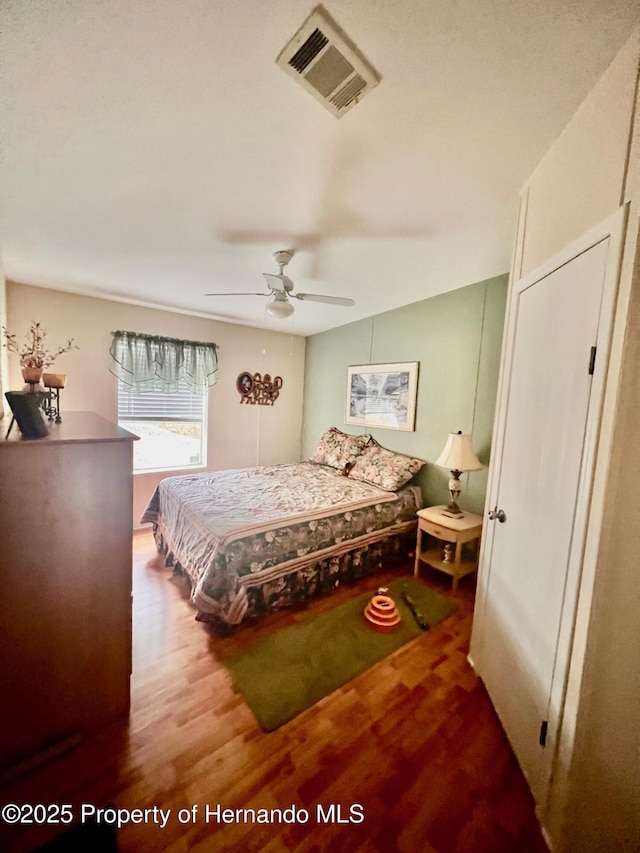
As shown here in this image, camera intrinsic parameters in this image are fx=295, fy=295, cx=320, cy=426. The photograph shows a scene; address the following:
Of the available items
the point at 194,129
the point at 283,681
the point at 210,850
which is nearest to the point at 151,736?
the point at 210,850

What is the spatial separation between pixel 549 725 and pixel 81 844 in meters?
1.63

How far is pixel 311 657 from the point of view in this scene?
1.74 m

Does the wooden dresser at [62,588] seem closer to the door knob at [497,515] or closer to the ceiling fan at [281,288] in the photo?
the ceiling fan at [281,288]

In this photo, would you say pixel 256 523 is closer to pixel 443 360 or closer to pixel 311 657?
pixel 311 657

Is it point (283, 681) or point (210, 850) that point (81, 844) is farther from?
point (283, 681)

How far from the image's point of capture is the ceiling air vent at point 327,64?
851mm

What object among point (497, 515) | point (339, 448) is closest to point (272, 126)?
point (497, 515)

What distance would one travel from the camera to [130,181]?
58.5 inches

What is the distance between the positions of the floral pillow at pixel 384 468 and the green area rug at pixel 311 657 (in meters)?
1.09

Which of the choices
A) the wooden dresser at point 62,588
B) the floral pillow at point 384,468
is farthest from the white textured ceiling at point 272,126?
the floral pillow at point 384,468

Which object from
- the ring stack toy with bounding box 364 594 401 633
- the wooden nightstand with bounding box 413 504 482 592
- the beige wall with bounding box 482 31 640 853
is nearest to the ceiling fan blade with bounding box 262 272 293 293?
the beige wall with bounding box 482 31 640 853

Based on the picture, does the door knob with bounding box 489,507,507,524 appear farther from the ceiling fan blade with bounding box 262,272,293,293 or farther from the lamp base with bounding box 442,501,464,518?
the ceiling fan blade with bounding box 262,272,293,293

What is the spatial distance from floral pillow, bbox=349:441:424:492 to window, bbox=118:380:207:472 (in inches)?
83.6

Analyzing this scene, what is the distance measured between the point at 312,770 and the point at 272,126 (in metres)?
2.60
